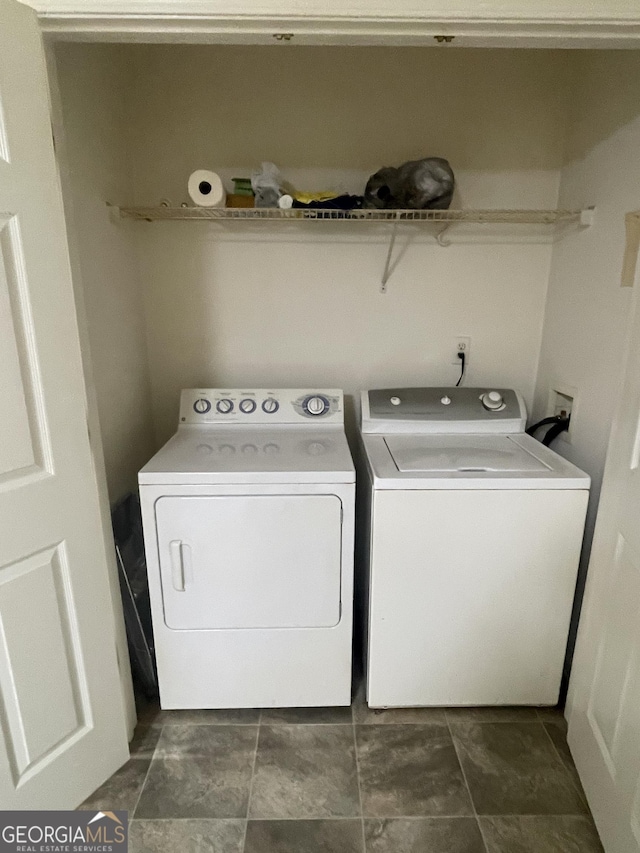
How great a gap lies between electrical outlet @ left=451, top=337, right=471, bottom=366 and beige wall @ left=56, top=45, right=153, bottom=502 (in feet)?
4.42

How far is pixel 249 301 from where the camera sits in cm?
218

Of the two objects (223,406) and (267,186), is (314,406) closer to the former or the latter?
(223,406)

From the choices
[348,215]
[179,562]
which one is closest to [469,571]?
[179,562]

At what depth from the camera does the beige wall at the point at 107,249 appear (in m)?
1.57

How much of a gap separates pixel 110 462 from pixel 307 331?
962mm

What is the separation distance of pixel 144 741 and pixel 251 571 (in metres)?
0.69

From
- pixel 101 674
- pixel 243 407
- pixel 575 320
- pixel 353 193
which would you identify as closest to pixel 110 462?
pixel 243 407

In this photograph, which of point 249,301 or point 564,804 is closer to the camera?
point 564,804

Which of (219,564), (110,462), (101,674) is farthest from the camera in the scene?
(110,462)

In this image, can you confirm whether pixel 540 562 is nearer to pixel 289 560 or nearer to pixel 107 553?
pixel 289 560

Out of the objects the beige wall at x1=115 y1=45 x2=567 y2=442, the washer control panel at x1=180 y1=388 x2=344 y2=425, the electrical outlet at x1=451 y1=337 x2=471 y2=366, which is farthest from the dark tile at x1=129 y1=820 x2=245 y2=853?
the electrical outlet at x1=451 y1=337 x2=471 y2=366

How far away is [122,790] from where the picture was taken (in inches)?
60.3

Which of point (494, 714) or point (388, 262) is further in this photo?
point (388, 262)

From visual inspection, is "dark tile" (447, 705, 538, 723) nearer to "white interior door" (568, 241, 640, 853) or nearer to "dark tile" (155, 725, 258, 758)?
"white interior door" (568, 241, 640, 853)
